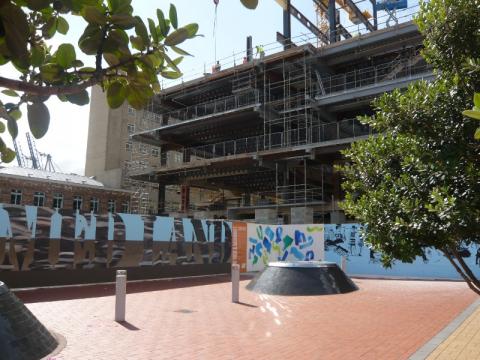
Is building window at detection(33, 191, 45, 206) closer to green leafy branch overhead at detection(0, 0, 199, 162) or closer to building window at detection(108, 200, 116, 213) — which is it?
building window at detection(108, 200, 116, 213)

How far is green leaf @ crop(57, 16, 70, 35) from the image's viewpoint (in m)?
2.37

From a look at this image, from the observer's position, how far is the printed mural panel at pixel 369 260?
2245 centimetres

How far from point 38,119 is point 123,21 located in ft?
1.86

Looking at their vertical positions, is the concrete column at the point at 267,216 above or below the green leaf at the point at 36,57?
above

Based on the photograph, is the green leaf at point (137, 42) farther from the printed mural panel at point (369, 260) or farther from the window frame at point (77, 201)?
the window frame at point (77, 201)

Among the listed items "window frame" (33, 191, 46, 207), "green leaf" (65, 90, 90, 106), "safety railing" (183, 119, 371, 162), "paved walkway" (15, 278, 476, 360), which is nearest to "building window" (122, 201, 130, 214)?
"window frame" (33, 191, 46, 207)

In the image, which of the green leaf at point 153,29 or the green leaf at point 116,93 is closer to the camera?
the green leaf at point 153,29

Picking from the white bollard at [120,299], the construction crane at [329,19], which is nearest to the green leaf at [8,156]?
the white bollard at [120,299]

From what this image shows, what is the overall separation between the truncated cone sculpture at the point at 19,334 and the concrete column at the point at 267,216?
31.5m

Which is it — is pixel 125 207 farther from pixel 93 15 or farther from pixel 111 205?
pixel 93 15

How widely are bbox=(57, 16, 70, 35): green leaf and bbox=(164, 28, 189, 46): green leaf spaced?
656 millimetres

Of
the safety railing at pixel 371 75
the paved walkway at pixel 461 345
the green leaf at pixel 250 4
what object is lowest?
the paved walkway at pixel 461 345

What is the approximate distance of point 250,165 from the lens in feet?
133

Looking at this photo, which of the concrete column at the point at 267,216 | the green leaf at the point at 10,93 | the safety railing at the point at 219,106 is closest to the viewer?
the green leaf at the point at 10,93
